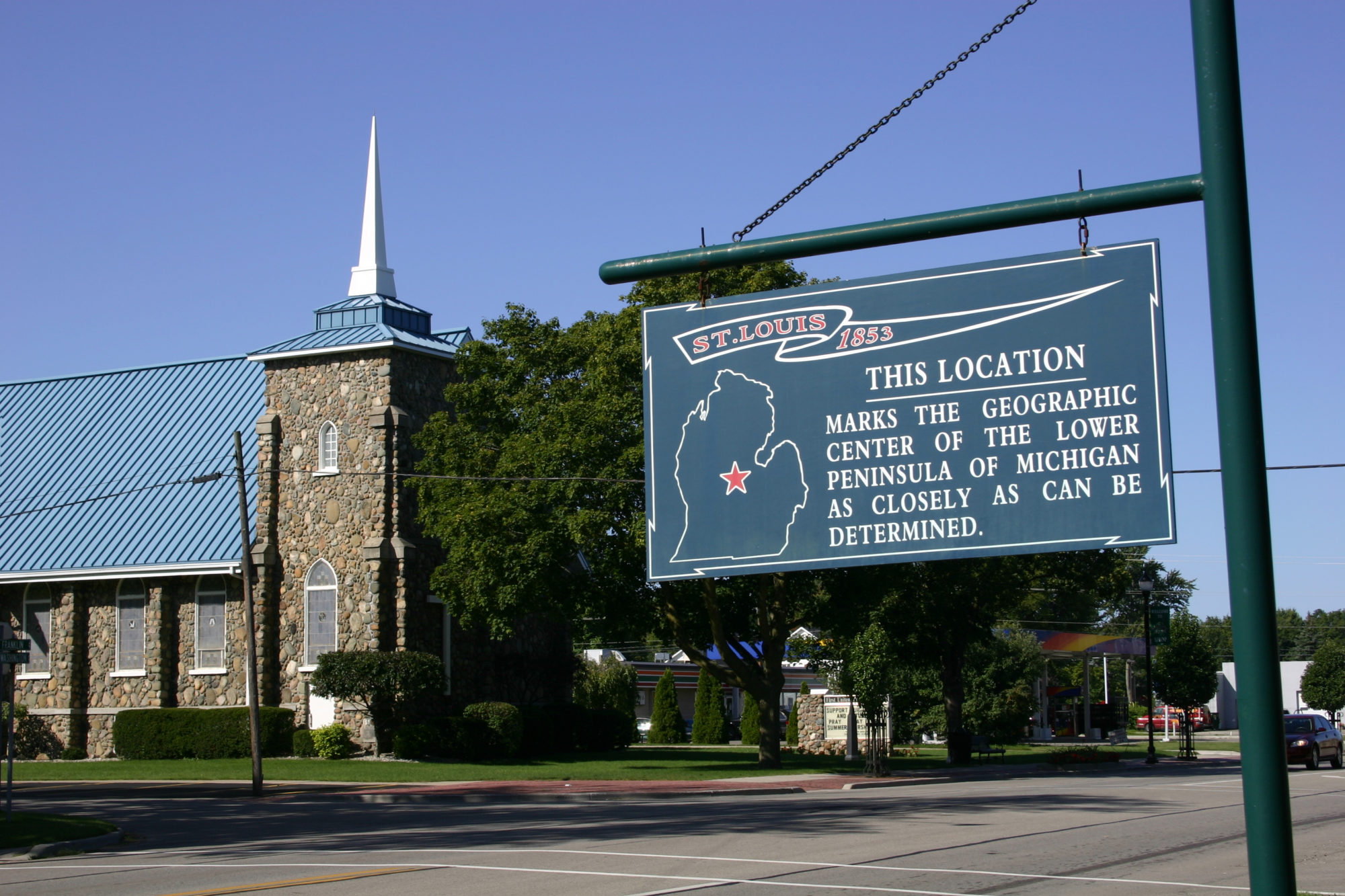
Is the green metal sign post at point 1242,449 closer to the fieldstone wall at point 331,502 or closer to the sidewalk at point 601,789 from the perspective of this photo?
the sidewalk at point 601,789

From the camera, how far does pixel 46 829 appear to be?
18.5m

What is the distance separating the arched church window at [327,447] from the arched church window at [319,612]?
270 centimetres

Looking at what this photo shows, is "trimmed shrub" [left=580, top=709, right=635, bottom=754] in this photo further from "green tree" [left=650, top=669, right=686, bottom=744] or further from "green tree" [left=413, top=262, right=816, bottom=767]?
"green tree" [left=650, top=669, right=686, bottom=744]

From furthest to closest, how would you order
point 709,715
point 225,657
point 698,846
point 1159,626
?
1. point 709,715
2. point 1159,626
3. point 225,657
4. point 698,846

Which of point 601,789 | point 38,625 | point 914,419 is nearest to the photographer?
point 914,419

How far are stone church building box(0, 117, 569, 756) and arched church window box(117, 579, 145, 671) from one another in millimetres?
58

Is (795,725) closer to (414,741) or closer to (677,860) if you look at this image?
(414,741)

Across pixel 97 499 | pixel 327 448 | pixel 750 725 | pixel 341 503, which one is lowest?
pixel 750 725

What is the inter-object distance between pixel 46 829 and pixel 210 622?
20.1m

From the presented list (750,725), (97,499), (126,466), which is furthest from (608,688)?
(97,499)

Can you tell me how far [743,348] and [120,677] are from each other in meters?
35.7

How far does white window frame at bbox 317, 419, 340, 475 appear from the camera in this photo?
3769 centimetres

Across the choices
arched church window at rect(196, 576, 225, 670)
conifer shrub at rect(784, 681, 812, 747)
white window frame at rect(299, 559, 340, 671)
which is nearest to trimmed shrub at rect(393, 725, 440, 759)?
white window frame at rect(299, 559, 340, 671)

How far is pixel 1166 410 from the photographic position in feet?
20.1
